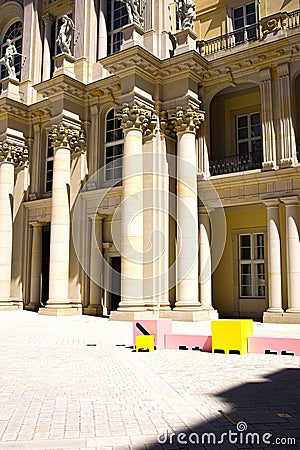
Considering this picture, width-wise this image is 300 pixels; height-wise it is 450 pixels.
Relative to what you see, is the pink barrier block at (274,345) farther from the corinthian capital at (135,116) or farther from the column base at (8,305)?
the column base at (8,305)

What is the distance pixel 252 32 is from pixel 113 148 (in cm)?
837

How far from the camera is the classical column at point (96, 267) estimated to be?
23656mm

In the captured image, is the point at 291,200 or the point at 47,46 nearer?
the point at 291,200

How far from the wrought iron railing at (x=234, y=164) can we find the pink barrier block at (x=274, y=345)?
1145 cm

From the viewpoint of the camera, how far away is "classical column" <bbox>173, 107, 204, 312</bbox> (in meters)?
19.6

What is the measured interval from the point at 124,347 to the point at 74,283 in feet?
39.9

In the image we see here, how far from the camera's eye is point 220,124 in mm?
23641

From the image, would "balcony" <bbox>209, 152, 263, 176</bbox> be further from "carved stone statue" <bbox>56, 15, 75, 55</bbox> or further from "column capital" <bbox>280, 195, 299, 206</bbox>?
"carved stone statue" <bbox>56, 15, 75, 55</bbox>

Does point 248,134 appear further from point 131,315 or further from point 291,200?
point 131,315

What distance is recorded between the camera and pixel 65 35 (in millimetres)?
24688

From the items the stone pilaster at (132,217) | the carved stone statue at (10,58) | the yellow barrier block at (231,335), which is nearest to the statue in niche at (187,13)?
the stone pilaster at (132,217)

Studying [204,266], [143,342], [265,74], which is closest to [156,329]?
[143,342]

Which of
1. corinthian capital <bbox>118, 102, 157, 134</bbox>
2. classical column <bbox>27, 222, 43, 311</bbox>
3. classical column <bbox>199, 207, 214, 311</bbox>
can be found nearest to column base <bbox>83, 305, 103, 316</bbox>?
classical column <bbox>27, 222, 43, 311</bbox>

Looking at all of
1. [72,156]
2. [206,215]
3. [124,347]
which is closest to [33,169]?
[72,156]
